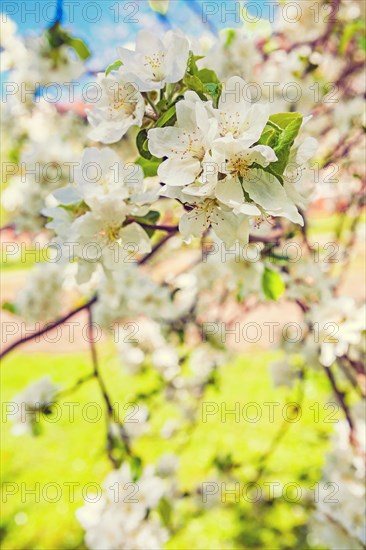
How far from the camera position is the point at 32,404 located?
1.64 m

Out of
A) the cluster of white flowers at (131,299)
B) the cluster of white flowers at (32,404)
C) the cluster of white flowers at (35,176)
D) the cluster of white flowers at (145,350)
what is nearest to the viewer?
the cluster of white flowers at (32,404)

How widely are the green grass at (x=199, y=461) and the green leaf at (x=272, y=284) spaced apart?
0.85 meters

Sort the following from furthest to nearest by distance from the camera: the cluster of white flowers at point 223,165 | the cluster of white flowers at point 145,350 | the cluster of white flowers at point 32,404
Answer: the cluster of white flowers at point 145,350 → the cluster of white flowers at point 32,404 → the cluster of white flowers at point 223,165

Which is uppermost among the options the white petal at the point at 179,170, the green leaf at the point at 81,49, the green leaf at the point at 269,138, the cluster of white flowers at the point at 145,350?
the green leaf at the point at 269,138

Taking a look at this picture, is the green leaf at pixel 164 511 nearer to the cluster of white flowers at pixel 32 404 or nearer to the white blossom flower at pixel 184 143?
the cluster of white flowers at pixel 32 404

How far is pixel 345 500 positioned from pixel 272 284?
646 millimetres

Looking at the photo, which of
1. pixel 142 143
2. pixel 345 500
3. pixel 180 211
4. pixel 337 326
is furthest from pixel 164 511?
pixel 142 143

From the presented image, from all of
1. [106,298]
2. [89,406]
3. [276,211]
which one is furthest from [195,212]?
[89,406]

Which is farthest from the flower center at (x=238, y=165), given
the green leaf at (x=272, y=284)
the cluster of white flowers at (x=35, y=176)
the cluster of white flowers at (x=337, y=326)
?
the cluster of white flowers at (x=35, y=176)

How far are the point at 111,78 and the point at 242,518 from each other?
6.88 ft

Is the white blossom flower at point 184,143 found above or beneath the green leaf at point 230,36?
above

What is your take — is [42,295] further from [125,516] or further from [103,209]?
[103,209]

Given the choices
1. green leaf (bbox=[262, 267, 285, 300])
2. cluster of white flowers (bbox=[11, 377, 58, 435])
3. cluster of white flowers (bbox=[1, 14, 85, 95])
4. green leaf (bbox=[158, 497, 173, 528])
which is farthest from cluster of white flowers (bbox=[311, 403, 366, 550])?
cluster of white flowers (bbox=[1, 14, 85, 95])

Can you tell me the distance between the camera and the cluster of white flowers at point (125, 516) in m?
1.40
